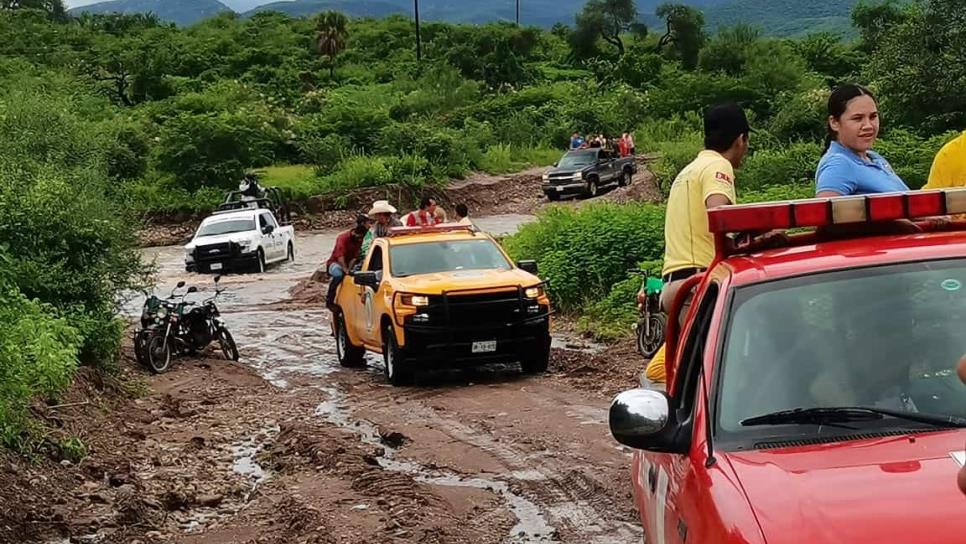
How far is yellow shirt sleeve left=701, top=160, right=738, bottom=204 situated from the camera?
627cm

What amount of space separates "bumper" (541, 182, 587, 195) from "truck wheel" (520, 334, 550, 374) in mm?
30460

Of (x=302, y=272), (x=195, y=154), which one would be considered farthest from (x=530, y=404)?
(x=195, y=154)

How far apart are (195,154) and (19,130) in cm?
3241

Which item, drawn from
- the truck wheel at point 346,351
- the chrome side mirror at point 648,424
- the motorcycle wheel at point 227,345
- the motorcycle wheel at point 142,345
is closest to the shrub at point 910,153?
the truck wheel at point 346,351

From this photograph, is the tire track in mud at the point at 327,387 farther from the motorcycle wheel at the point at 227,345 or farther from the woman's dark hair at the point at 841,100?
the woman's dark hair at the point at 841,100

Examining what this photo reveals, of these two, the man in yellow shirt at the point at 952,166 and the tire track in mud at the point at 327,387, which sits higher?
the man in yellow shirt at the point at 952,166

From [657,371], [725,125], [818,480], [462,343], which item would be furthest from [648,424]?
[462,343]

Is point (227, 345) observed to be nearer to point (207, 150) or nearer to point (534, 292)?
point (534, 292)

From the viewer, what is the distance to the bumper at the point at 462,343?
14156mm

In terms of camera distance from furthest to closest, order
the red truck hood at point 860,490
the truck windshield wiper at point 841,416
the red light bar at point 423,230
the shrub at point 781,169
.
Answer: the shrub at point 781,169, the red light bar at point 423,230, the truck windshield wiper at point 841,416, the red truck hood at point 860,490

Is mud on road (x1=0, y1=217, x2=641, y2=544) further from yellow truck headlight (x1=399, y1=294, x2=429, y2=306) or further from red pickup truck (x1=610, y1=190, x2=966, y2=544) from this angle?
red pickup truck (x1=610, y1=190, x2=966, y2=544)

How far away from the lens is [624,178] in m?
48.1

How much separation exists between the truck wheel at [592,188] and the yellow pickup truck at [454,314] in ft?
98.3

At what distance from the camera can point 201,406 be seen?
14234mm
